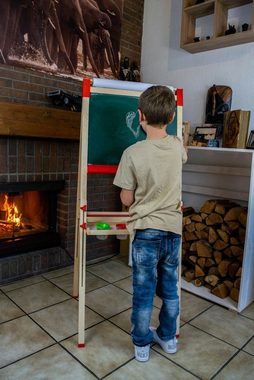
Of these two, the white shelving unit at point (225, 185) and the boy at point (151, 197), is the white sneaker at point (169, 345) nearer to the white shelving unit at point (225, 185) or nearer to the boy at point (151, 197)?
the boy at point (151, 197)

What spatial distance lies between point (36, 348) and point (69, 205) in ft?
4.00

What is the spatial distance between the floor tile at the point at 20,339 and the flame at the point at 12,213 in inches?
35.9

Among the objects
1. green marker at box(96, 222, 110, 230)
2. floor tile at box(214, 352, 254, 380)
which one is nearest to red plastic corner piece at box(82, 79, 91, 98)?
green marker at box(96, 222, 110, 230)

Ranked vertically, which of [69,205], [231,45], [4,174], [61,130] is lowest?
[69,205]

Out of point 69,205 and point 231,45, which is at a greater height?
point 231,45

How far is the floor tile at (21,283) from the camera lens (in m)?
2.24

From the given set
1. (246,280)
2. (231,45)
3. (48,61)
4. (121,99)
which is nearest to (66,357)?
(246,280)

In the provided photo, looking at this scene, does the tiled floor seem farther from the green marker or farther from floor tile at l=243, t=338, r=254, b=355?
the green marker

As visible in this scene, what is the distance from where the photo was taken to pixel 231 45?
2336mm

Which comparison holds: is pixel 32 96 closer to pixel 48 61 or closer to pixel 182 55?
pixel 48 61

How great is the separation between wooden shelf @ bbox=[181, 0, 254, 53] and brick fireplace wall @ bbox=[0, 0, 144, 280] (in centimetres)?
65

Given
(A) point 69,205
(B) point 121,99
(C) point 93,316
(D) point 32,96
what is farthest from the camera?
(A) point 69,205

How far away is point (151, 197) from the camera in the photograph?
4.67 ft

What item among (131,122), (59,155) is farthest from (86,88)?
(59,155)
